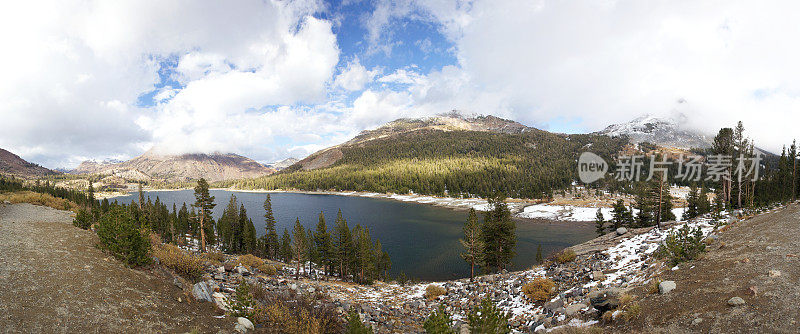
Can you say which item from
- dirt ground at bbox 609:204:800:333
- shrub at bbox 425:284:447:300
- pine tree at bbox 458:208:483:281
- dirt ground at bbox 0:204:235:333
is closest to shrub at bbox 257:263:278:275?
dirt ground at bbox 0:204:235:333

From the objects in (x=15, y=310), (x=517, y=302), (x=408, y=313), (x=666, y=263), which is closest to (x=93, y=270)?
(x=15, y=310)

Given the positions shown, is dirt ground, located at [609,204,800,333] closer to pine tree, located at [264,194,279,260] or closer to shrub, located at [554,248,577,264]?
shrub, located at [554,248,577,264]

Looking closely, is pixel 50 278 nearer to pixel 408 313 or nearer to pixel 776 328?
pixel 408 313

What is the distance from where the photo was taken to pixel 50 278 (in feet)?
30.4

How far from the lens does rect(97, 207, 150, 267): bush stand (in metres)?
11.7

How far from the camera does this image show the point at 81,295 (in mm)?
8805

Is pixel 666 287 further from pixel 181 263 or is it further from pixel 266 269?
pixel 266 269

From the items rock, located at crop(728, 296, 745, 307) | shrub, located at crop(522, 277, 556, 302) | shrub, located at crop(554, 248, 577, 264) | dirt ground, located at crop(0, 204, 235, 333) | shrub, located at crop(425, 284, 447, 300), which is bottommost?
shrub, located at crop(425, 284, 447, 300)

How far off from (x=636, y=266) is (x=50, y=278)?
29.7 meters

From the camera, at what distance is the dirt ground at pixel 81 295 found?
299 inches

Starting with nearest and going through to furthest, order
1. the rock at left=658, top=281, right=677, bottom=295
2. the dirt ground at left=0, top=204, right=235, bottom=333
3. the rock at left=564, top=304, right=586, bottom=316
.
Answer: the dirt ground at left=0, top=204, right=235, bottom=333
the rock at left=658, top=281, right=677, bottom=295
the rock at left=564, top=304, right=586, bottom=316

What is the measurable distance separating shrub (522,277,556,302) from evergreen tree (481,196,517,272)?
14.2m

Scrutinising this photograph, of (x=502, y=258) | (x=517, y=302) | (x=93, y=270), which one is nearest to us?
(x=93, y=270)

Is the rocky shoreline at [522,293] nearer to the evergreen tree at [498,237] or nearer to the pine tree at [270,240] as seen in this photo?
the evergreen tree at [498,237]
